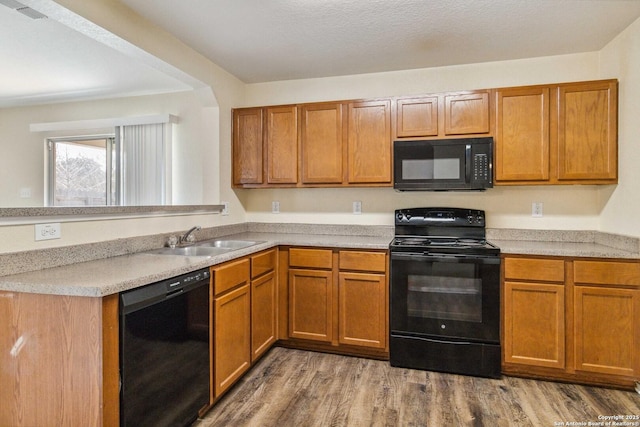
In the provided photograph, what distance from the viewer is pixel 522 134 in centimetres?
278

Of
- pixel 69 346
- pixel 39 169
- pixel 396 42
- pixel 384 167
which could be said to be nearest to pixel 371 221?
pixel 384 167

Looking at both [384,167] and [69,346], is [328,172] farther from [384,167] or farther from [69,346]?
[69,346]

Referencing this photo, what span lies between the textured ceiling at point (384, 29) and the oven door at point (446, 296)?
1618 millimetres

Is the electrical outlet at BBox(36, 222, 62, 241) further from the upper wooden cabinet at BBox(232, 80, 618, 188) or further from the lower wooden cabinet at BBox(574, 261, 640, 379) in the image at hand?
the lower wooden cabinet at BBox(574, 261, 640, 379)

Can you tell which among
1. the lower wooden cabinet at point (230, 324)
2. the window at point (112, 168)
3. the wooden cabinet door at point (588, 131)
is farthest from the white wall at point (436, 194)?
the lower wooden cabinet at point (230, 324)

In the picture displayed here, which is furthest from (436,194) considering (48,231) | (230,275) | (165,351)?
(48,231)

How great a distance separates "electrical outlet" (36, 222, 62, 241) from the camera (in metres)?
1.79

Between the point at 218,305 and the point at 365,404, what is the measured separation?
1.10 metres

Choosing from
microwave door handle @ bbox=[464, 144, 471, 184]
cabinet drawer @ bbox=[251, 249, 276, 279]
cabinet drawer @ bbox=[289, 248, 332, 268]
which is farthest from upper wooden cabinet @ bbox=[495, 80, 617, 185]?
cabinet drawer @ bbox=[251, 249, 276, 279]

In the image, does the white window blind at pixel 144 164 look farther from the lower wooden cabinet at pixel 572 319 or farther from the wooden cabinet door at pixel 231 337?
the lower wooden cabinet at pixel 572 319

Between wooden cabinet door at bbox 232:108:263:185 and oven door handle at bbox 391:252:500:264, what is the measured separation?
1.51 m

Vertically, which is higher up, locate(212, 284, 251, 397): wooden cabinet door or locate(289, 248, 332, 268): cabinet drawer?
locate(289, 248, 332, 268): cabinet drawer

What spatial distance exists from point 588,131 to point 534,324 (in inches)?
58.3

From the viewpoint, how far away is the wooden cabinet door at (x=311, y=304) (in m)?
2.95
